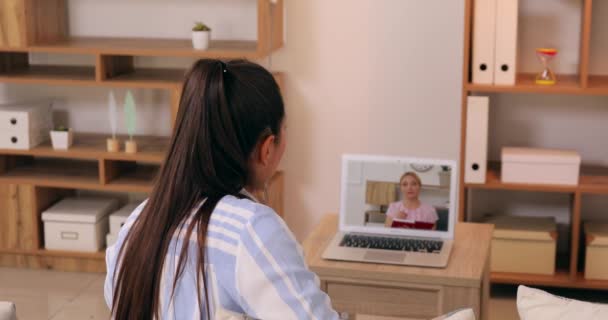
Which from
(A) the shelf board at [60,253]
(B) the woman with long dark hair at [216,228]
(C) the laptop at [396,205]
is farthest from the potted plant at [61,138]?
(B) the woman with long dark hair at [216,228]

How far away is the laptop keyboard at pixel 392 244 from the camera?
2.62m

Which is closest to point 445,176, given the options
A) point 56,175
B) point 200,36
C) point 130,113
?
point 200,36

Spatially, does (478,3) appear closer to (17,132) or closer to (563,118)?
(563,118)

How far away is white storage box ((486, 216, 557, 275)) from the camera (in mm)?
3627

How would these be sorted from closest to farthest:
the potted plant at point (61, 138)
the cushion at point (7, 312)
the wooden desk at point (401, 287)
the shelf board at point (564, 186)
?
the cushion at point (7, 312) < the wooden desk at point (401, 287) < the shelf board at point (564, 186) < the potted plant at point (61, 138)

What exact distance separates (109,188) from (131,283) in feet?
7.98

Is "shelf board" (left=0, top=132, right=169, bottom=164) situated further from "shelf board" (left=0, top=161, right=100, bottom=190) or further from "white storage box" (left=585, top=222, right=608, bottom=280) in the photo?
"white storage box" (left=585, top=222, right=608, bottom=280)

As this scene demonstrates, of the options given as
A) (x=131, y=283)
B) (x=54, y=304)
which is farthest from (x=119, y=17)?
(x=131, y=283)

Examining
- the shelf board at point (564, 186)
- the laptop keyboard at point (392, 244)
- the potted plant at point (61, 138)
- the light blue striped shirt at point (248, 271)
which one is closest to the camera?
the light blue striped shirt at point (248, 271)

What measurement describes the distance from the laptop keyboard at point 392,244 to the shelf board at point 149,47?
1.11 metres

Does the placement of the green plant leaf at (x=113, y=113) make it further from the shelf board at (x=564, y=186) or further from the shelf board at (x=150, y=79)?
the shelf board at (x=564, y=186)

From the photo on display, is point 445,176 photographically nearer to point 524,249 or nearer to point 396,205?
point 396,205

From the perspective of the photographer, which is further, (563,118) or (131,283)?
(563,118)

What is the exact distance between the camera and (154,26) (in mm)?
4023
